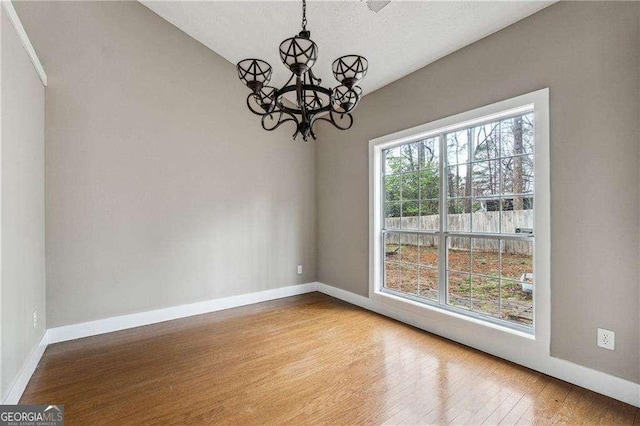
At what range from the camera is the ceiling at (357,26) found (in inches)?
99.3

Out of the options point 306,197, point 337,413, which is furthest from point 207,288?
point 337,413

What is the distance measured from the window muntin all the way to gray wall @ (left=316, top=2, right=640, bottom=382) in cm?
26

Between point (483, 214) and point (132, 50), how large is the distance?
13.4 ft

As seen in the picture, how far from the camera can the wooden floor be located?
6.15 ft

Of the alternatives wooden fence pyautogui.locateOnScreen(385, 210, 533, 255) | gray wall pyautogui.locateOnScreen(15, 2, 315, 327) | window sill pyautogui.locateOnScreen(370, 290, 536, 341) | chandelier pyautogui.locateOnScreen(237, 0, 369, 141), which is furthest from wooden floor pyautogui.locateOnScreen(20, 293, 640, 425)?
chandelier pyautogui.locateOnScreen(237, 0, 369, 141)

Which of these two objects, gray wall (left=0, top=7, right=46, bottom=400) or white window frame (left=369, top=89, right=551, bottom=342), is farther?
white window frame (left=369, top=89, right=551, bottom=342)

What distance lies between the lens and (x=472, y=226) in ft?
9.58

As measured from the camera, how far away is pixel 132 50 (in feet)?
11.0

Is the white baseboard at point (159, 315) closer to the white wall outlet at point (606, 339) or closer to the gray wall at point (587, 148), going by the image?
the gray wall at point (587, 148)

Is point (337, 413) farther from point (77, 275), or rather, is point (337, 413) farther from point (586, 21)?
point (586, 21)

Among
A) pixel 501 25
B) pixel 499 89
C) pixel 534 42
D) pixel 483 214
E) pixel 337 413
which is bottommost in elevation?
pixel 337 413

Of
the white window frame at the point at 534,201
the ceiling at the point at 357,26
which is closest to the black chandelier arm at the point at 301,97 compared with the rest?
the ceiling at the point at 357,26

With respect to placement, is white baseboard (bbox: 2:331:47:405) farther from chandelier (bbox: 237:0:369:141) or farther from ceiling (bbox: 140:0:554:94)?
ceiling (bbox: 140:0:554:94)

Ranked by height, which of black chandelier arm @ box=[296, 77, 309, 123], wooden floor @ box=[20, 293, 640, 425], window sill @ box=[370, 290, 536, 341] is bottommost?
wooden floor @ box=[20, 293, 640, 425]
